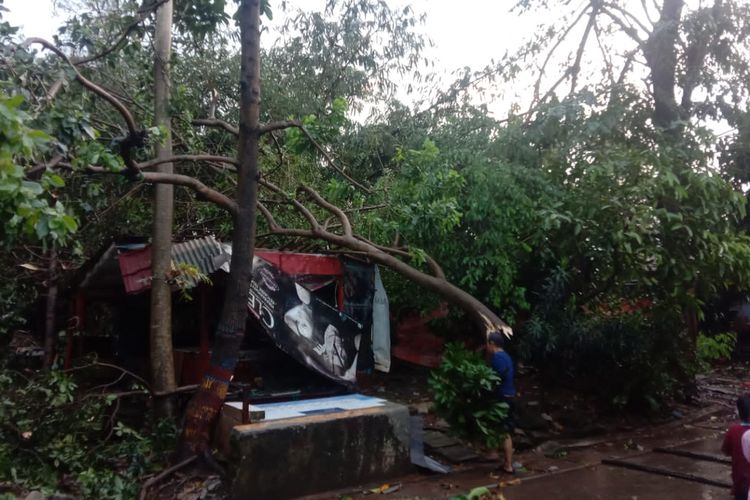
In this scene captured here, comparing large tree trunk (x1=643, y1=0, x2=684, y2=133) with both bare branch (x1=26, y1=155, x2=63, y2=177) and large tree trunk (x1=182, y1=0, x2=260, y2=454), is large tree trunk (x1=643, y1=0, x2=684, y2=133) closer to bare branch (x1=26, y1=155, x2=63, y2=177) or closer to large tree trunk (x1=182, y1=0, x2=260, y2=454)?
large tree trunk (x1=182, y1=0, x2=260, y2=454)

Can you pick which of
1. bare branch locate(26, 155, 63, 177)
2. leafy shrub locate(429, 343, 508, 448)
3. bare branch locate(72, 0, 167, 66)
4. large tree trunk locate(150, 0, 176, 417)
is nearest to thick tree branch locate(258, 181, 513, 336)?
leafy shrub locate(429, 343, 508, 448)

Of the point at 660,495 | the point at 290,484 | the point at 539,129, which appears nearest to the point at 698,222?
the point at 539,129

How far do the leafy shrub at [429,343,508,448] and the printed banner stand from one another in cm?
161

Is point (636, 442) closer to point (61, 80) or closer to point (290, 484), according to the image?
point (290, 484)

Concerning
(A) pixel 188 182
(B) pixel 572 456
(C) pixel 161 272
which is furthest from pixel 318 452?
(B) pixel 572 456

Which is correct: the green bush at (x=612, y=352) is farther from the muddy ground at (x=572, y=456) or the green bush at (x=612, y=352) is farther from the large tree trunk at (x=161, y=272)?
the large tree trunk at (x=161, y=272)

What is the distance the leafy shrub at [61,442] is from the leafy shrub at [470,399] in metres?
3.12

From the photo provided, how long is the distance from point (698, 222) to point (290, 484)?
242 inches

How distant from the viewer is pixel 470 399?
7.30 metres

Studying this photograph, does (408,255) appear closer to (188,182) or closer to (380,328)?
(380,328)

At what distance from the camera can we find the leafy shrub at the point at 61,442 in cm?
643

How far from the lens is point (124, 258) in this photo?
311 inches

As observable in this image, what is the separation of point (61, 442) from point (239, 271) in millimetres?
2648

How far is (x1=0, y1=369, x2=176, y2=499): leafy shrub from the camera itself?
253 inches
